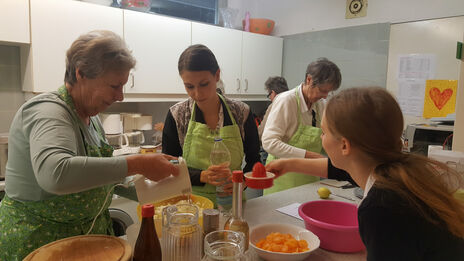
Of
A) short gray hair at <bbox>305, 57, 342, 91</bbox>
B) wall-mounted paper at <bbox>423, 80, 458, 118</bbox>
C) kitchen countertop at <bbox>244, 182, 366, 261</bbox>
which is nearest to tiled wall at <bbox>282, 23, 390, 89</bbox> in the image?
wall-mounted paper at <bbox>423, 80, 458, 118</bbox>

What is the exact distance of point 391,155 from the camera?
0.90m

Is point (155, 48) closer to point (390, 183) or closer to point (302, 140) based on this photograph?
point (302, 140)

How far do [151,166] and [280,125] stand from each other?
4.22ft

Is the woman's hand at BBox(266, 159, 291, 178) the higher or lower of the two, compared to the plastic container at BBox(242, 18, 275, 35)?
lower

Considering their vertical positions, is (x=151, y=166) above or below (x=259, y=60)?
below

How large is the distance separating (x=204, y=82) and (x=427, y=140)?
6.50 ft

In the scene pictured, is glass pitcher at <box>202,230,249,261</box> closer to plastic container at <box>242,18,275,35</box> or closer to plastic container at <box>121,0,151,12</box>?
plastic container at <box>121,0,151,12</box>

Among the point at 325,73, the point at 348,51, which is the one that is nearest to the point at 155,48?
the point at 325,73

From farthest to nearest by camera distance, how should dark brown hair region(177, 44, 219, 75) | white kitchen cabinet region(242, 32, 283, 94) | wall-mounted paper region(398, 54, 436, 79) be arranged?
1. white kitchen cabinet region(242, 32, 283, 94)
2. wall-mounted paper region(398, 54, 436, 79)
3. dark brown hair region(177, 44, 219, 75)

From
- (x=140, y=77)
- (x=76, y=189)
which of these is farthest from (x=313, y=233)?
(x=140, y=77)

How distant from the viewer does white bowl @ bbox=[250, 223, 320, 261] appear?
0.99 metres

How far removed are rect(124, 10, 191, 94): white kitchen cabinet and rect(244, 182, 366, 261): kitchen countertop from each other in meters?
1.72

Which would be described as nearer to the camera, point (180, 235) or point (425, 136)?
point (180, 235)

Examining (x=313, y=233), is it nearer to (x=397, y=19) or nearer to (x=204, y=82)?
(x=204, y=82)
